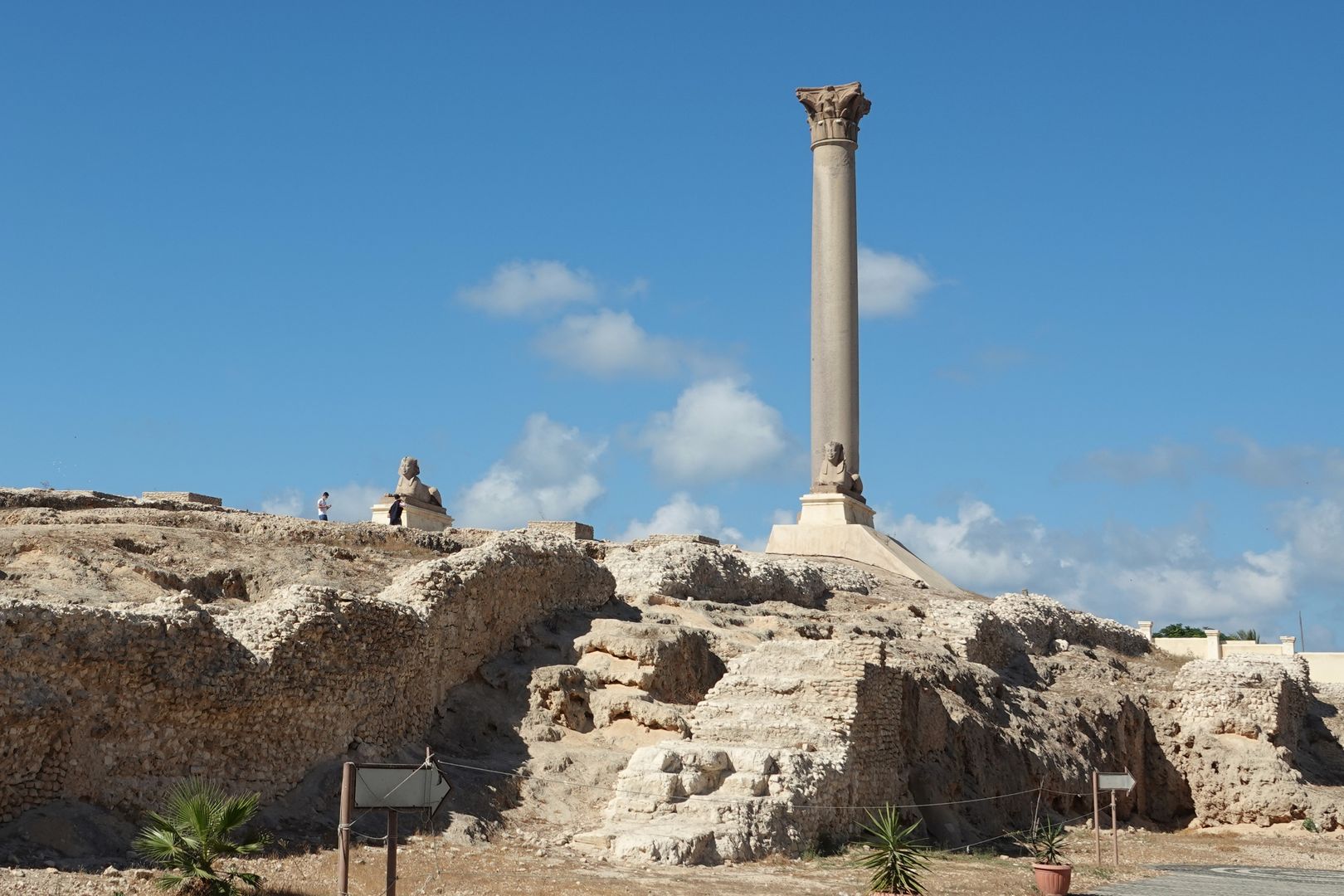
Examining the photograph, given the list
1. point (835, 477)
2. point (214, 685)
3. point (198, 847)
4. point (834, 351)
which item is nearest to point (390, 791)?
point (198, 847)

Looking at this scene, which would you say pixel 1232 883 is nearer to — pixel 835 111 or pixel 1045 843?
pixel 1045 843

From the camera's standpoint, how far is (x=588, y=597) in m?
20.5

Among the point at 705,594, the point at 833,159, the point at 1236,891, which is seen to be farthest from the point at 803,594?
the point at 833,159

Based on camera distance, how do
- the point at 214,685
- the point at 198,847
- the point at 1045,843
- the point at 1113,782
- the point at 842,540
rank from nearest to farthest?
1. the point at 198,847
2. the point at 214,685
3. the point at 1045,843
4. the point at 1113,782
5. the point at 842,540

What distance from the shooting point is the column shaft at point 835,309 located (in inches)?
1494

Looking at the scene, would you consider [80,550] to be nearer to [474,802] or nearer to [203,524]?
[203,524]

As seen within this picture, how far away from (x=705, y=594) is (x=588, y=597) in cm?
398

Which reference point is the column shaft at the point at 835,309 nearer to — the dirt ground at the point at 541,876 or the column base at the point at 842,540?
the column base at the point at 842,540

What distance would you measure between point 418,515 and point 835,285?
13.8 meters

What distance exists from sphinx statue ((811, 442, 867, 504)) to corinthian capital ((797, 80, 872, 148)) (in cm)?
816

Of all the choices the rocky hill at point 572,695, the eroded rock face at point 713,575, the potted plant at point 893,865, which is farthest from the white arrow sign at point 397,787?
the eroded rock face at point 713,575

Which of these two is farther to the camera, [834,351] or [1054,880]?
[834,351]

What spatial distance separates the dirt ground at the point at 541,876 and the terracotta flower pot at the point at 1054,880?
180 mm

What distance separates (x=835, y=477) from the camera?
3647 centimetres
